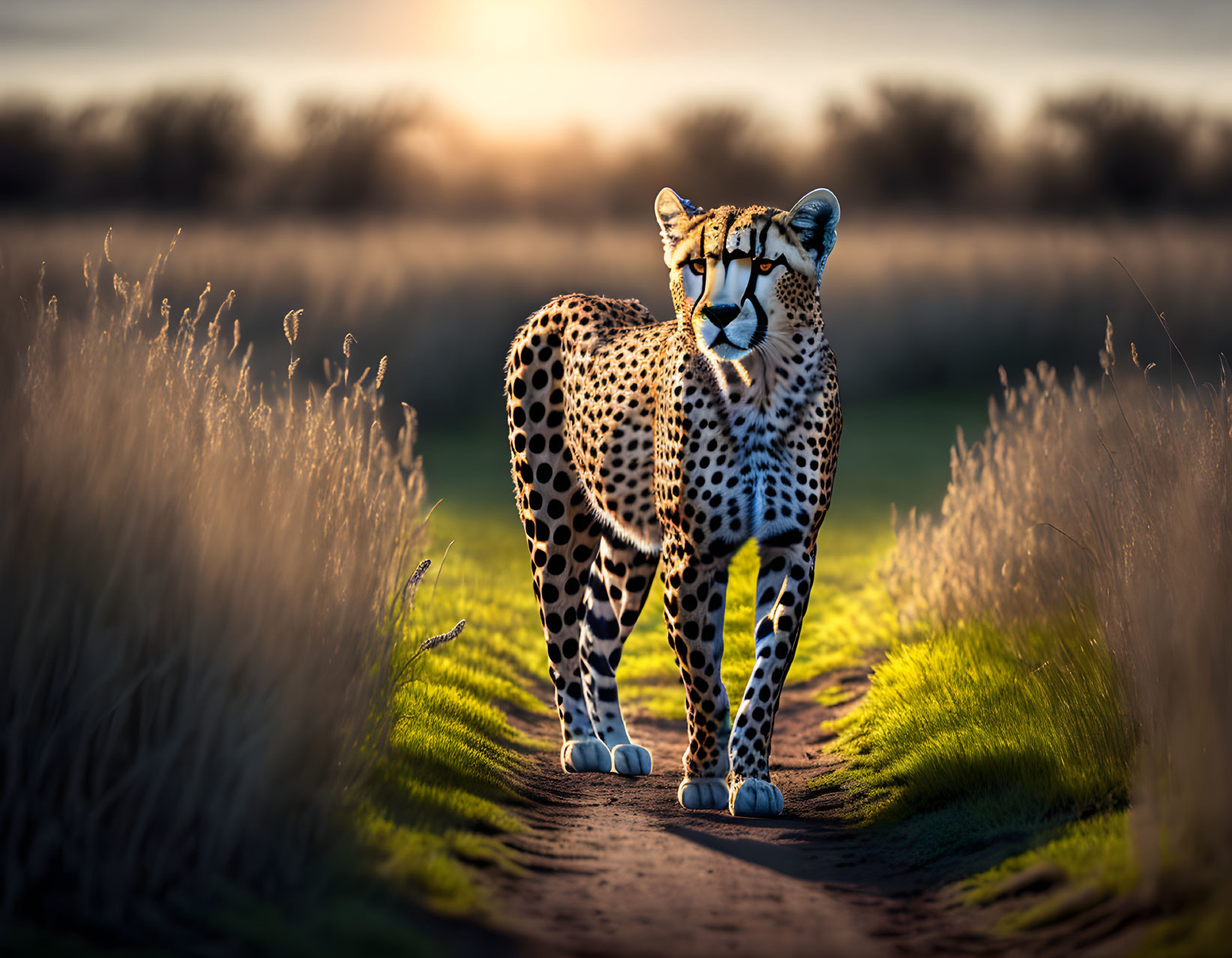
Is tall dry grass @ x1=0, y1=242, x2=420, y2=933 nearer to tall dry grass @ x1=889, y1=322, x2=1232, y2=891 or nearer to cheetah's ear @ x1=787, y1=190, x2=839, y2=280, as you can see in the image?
cheetah's ear @ x1=787, y1=190, x2=839, y2=280

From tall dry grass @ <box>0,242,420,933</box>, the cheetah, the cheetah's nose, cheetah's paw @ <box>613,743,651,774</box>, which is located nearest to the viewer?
tall dry grass @ <box>0,242,420,933</box>

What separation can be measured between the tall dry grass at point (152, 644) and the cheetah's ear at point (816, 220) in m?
2.29

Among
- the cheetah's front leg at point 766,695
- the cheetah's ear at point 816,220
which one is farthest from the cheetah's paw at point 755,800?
the cheetah's ear at point 816,220

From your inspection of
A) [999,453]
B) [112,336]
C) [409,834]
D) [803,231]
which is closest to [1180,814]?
[409,834]

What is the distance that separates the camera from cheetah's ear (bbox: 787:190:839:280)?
5.22 m

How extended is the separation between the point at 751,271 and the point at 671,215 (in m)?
0.71

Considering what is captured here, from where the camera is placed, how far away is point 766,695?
531cm

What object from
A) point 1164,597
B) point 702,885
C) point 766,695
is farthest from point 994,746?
point 702,885

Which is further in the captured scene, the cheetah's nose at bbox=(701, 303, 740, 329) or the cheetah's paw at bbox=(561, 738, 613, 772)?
the cheetah's paw at bbox=(561, 738, 613, 772)

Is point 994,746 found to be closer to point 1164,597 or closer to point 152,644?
point 1164,597

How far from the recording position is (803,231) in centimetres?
527

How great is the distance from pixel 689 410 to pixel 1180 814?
2.65m

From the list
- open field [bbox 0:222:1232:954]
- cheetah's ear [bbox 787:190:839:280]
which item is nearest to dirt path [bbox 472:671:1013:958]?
open field [bbox 0:222:1232:954]

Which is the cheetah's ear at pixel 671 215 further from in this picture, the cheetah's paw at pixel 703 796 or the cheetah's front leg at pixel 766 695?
the cheetah's paw at pixel 703 796
